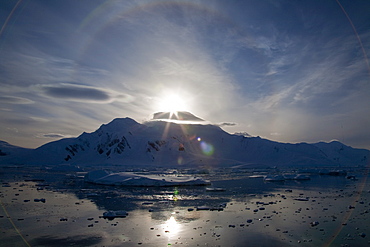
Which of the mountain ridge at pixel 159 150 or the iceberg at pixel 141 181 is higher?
the mountain ridge at pixel 159 150

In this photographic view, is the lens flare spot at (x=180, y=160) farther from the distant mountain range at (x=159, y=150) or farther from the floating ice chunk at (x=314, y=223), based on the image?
the floating ice chunk at (x=314, y=223)

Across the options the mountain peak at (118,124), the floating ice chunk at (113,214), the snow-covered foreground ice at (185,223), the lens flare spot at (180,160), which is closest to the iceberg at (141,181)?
the snow-covered foreground ice at (185,223)

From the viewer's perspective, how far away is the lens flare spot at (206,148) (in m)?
171

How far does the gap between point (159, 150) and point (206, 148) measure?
43.2 meters

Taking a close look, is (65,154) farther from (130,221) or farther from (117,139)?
(130,221)

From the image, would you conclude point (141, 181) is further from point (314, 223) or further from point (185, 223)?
point (314, 223)

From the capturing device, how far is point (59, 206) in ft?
67.6

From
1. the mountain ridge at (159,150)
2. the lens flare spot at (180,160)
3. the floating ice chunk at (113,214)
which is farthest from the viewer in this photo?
the mountain ridge at (159,150)

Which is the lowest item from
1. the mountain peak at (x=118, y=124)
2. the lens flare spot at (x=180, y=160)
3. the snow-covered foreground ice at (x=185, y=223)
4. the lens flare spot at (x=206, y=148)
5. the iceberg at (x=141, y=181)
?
the snow-covered foreground ice at (x=185, y=223)

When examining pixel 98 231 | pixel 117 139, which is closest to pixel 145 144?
pixel 117 139

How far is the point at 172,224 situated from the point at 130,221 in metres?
2.50

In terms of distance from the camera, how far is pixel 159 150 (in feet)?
475

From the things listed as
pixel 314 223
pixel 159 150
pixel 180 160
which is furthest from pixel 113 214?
pixel 159 150

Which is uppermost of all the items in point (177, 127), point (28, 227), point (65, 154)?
point (177, 127)
